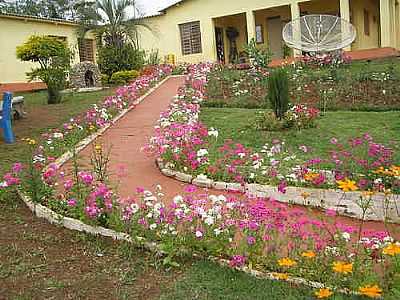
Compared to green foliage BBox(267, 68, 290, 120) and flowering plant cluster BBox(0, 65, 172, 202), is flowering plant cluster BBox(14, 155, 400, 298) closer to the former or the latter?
flowering plant cluster BBox(0, 65, 172, 202)

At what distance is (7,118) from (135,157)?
2.46 m

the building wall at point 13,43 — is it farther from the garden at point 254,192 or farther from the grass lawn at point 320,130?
the grass lawn at point 320,130

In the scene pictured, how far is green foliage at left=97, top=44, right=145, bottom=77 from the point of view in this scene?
20.6m

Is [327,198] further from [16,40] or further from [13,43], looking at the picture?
[16,40]

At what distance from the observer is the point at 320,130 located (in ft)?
27.8

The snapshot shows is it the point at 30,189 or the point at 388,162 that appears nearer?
the point at 30,189

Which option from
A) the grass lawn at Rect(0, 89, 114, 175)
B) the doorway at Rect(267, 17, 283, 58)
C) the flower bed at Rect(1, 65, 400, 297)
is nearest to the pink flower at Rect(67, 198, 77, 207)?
the flower bed at Rect(1, 65, 400, 297)

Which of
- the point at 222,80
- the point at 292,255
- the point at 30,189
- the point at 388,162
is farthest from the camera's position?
the point at 222,80

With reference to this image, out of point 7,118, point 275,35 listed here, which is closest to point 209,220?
point 7,118

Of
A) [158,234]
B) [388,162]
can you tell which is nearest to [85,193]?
[158,234]

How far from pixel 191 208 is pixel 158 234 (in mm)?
343

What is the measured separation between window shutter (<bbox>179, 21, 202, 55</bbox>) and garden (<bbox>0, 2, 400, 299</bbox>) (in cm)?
1239

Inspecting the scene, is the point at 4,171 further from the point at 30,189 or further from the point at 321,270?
the point at 321,270

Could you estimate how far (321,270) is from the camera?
3240 millimetres
